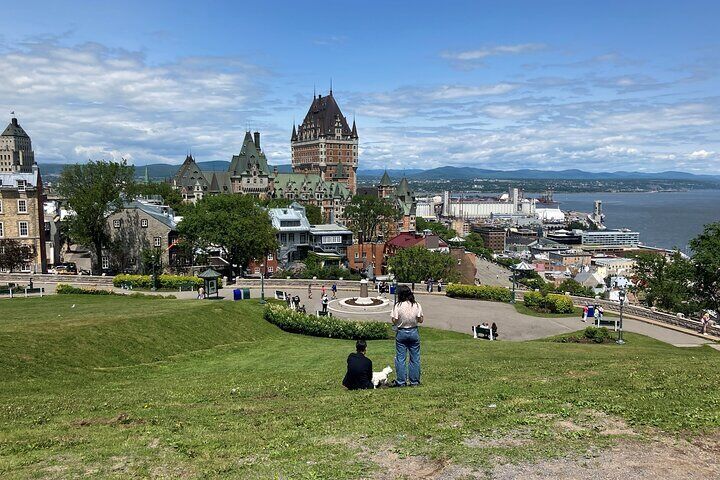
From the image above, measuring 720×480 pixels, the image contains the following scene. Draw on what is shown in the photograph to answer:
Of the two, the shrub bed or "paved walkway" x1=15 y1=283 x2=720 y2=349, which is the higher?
the shrub bed

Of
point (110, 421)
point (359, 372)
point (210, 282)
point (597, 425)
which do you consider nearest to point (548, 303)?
point (210, 282)

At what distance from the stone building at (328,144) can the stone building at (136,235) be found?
103 metres

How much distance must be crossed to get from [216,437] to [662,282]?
4610 cm

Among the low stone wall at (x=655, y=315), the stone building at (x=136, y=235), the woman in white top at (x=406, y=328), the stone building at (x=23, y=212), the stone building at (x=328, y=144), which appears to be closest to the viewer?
the woman in white top at (x=406, y=328)

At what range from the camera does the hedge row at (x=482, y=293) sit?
38.5 m

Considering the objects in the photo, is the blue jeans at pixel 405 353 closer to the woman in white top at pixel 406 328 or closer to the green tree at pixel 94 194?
the woman in white top at pixel 406 328

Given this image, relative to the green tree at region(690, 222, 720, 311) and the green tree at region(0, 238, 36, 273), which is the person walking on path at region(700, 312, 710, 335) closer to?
the green tree at region(690, 222, 720, 311)

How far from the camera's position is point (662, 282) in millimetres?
46438

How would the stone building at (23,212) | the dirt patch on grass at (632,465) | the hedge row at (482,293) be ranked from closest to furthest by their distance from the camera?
1. the dirt patch on grass at (632,465)
2. the hedge row at (482,293)
3. the stone building at (23,212)

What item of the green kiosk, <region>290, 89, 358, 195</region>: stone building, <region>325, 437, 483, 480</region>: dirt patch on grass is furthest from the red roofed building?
<region>325, 437, 483, 480</region>: dirt patch on grass

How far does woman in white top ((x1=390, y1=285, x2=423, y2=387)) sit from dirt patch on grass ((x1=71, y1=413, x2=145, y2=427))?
5.42m

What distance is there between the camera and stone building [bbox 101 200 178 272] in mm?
57406

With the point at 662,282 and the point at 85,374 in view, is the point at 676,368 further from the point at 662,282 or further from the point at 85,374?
the point at 662,282

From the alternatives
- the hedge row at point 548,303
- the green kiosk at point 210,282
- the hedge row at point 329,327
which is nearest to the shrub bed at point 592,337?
the hedge row at point 548,303
